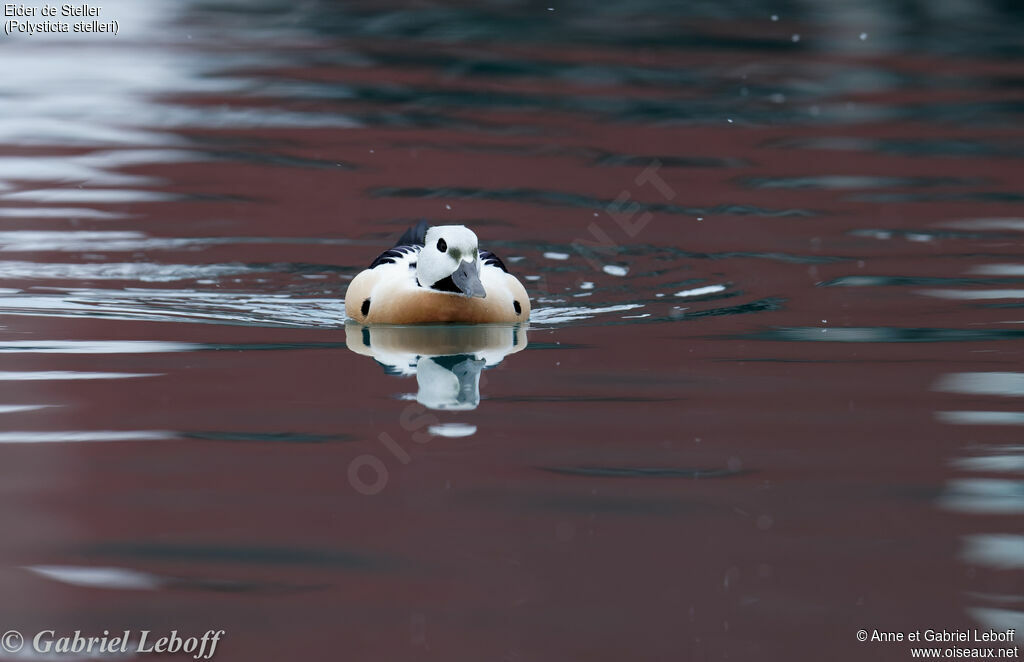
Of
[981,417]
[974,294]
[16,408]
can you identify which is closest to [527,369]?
[981,417]

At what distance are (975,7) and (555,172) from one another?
1083 cm

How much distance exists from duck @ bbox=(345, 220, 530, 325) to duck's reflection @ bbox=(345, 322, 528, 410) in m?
0.07

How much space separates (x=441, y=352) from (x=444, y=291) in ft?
1.93

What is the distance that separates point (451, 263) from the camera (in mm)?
7633

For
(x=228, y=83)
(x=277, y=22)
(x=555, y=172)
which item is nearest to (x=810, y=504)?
(x=555, y=172)

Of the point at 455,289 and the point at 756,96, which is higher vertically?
the point at 756,96

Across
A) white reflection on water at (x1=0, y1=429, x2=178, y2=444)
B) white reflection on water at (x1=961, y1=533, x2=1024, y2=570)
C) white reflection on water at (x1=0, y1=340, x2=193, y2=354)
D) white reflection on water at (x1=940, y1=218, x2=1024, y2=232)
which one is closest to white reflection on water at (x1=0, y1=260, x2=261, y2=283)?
white reflection on water at (x1=0, y1=340, x2=193, y2=354)

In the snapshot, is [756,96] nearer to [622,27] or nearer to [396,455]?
[622,27]

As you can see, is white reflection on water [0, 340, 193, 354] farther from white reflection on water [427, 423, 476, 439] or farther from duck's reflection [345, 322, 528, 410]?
white reflection on water [427, 423, 476, 439]

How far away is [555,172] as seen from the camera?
12.7m

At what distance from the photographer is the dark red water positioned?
13.0 feet

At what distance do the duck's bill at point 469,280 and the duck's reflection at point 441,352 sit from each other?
8.7 inches

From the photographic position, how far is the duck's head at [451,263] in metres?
7.57

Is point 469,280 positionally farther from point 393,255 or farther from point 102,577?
point 102,577
